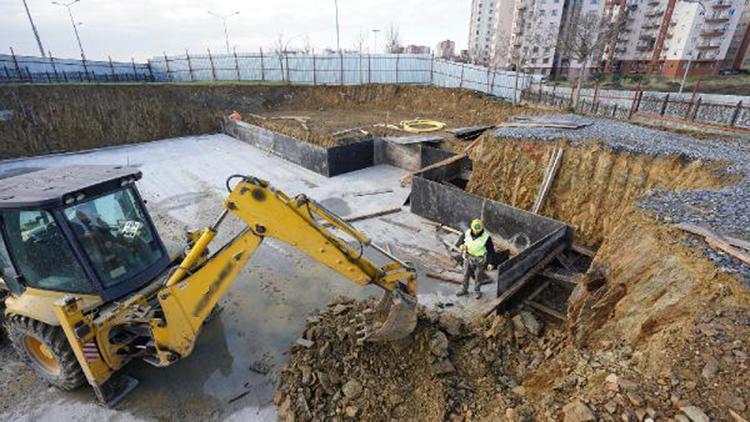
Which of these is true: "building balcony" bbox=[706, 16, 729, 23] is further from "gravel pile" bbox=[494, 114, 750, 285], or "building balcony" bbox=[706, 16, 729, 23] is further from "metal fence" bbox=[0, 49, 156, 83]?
"metal fence" bbox=[0, 49, 156, 83]

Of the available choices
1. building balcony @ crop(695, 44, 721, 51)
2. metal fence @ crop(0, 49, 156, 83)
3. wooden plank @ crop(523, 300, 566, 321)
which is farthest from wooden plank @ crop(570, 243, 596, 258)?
building balcony @ crop(695, 44, 721, 51)

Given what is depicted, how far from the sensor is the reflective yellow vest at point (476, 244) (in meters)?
6.98

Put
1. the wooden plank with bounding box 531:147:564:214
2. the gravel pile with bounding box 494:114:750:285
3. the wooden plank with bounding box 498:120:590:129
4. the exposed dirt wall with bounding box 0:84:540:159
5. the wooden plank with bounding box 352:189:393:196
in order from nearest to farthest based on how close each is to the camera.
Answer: the gravel pile with bounding box 494:114:750:285 < the wooden plank with bounding box 531:147:564:214 < the wooden plank with bounding box 498:120:590:129 < the wooden plank with bounding box 352:189:393:196 < the exposed dirt wall with bounding box 0:84:540:159

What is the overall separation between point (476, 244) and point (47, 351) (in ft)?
22.4

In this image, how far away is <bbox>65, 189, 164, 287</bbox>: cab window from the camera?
15.4 ft

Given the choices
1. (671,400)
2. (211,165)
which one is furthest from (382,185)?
(671,400)

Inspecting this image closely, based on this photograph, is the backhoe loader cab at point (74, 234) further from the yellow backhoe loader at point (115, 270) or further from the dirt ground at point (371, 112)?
the dirt ground at point (371, 112)

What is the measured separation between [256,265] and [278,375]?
3.43 metres

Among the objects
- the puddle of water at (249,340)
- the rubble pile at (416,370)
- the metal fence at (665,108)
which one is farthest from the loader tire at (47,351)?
the metal fence at (665,108)

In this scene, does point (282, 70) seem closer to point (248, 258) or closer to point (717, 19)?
point (248, 258)

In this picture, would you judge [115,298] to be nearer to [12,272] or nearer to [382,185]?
[12,272]

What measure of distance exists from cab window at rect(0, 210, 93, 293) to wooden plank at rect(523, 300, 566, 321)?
269 inches

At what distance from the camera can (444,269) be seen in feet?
27.5

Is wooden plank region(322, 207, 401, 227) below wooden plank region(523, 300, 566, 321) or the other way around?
below
